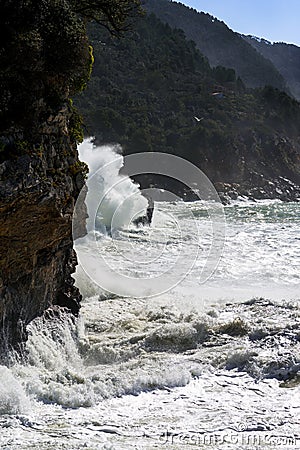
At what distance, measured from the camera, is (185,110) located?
6169 cm

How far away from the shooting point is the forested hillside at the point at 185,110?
5225 centimetres

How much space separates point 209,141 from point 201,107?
10701 mm

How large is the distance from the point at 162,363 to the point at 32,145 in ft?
11.6

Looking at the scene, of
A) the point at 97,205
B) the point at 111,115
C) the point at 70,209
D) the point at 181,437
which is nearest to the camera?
the point at 181,437

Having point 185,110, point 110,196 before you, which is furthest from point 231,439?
point 185,110

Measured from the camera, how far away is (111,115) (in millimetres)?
51500

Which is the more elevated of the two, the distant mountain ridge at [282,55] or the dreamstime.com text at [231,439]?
the distant mountain ridge at [282,55]

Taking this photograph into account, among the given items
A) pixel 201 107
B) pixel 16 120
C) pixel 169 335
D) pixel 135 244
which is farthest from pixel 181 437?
pixel 201 107

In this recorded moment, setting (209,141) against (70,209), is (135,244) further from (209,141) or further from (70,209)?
(209,141)

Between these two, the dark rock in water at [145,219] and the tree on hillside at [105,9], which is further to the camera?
the dark rock in water at [145,219]
